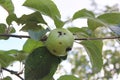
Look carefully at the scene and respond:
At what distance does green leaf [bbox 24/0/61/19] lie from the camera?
1080 millimetres

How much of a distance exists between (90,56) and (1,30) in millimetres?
323

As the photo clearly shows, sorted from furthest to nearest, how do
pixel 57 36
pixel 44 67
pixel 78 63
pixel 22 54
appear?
pixel 78 63
pixel 22 54
pixel 44 67
pixel 57 36

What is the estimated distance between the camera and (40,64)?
42.7 inches

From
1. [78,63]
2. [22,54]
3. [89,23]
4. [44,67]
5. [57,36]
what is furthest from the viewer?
[78,63]

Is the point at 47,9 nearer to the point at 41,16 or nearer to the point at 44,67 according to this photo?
the point at 41,16

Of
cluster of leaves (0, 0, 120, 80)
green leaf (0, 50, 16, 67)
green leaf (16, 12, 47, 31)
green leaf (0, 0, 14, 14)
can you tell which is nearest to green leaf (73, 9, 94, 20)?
cluster of leaves (0, 0, 120, 80)

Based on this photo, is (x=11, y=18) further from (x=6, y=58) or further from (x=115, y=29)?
(x=115, y=29)

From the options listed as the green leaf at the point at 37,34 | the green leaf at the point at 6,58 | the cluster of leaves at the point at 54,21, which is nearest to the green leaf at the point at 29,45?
the cluster of leaves at the point at 54,21

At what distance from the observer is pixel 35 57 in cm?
107

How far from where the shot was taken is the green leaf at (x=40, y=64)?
1.06m

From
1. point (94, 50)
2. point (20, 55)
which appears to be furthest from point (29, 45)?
point (94, 50)

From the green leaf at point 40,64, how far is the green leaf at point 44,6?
0.38ft

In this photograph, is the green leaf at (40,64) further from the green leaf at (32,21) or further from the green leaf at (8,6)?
the green leaf at (8,6)

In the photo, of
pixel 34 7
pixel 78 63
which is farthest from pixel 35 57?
pixel 78 63
